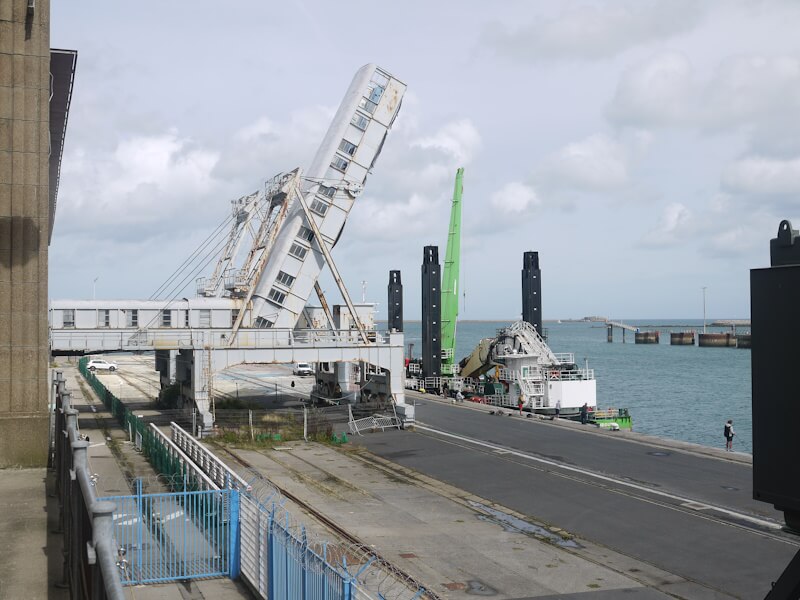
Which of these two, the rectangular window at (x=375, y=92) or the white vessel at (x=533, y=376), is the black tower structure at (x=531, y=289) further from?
the rectangular window at (x=375, y=92)

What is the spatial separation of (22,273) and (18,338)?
1406 mm

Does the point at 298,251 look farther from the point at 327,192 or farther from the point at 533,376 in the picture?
the point at 533,376

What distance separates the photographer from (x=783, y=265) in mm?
4484

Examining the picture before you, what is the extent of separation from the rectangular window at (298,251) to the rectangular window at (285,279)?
1.09 m

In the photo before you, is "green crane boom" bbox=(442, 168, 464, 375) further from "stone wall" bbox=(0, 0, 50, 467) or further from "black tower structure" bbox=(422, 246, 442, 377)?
"stone wall" bbox=(0, 0, 50, 467)

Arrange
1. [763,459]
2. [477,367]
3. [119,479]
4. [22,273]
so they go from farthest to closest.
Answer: [477,367] < [119,479] < [22,273] < [763,459]

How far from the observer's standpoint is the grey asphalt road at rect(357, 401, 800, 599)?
16.6 meters

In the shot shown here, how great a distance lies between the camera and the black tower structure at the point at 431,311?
59906 millimetres

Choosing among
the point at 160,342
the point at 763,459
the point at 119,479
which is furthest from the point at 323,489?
the point at 763,459

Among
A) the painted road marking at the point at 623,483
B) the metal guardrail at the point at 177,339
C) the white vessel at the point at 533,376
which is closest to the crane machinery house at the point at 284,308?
the metal guardrail at the point at 177,339

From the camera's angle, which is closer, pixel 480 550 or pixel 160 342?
pixel 480 550

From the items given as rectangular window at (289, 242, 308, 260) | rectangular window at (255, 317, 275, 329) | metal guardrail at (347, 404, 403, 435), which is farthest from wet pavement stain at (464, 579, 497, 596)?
rectangular window at (289, 242, 308, 260)

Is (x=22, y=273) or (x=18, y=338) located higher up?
(x=22, y=273)

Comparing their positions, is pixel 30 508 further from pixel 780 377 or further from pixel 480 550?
pixel 780 377
